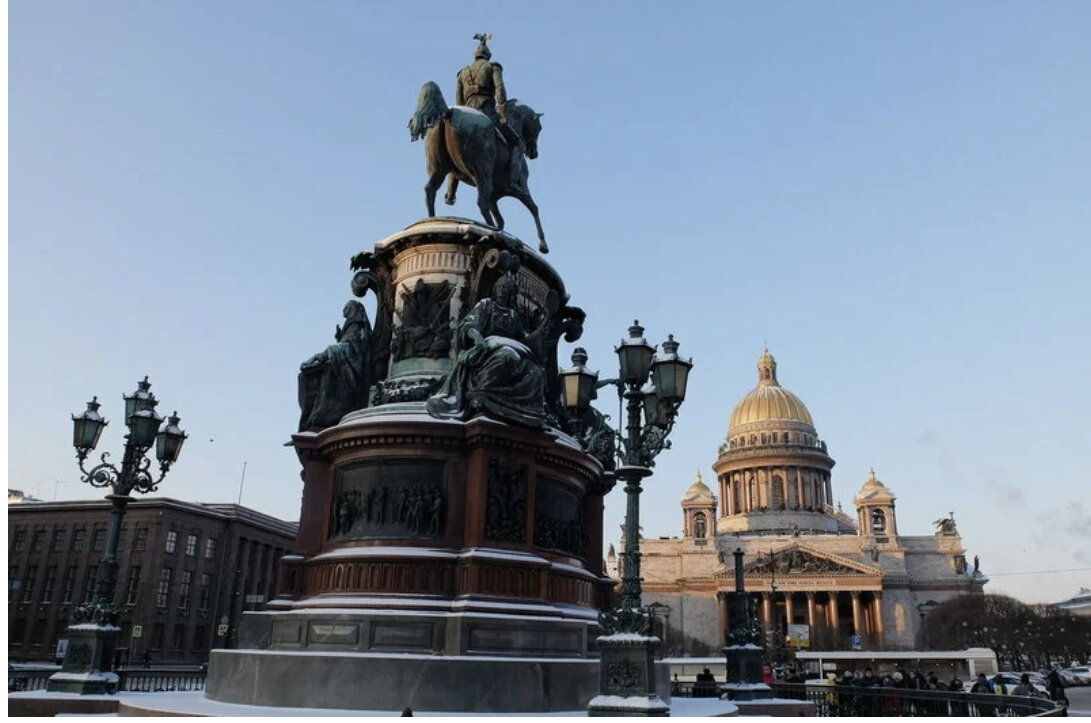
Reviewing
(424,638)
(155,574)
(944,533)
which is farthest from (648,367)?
(944,533)

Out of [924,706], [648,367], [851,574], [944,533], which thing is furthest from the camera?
[944,533]

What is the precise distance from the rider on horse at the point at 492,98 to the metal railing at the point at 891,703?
14730 mm

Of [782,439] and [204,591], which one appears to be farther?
[782,439]

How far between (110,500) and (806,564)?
310ft

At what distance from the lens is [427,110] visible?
18.9 metres

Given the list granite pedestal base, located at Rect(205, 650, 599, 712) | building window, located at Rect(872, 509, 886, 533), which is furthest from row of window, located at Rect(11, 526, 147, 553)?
building window, located at Rect(872, 509, 886, 533)

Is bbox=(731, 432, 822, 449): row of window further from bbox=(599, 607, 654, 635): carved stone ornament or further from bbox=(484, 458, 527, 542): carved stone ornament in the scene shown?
bbox=(599, 607, 654, 635): carved stone ornament

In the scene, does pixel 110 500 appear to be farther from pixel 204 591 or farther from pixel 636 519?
pixel 204 591

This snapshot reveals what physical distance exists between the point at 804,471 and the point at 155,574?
276ft

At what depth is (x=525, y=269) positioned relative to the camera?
61.0ft

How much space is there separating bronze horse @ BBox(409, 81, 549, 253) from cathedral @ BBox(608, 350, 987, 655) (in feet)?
249

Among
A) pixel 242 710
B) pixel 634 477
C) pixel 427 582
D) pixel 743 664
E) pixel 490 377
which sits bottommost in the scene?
pixel 242 710

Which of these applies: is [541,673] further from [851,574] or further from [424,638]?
[851,574]

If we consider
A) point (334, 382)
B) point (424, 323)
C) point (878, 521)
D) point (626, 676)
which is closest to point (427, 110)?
point (424, 323)
